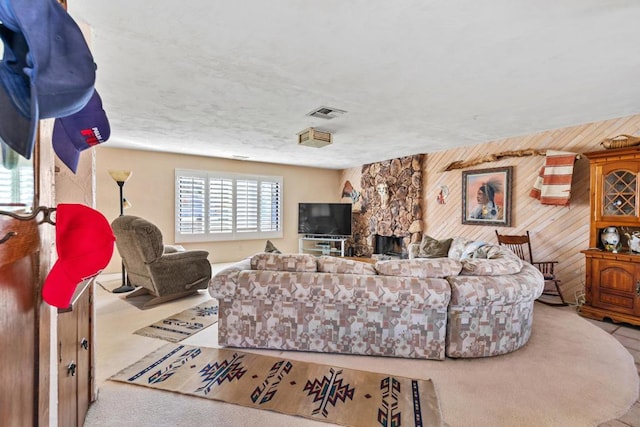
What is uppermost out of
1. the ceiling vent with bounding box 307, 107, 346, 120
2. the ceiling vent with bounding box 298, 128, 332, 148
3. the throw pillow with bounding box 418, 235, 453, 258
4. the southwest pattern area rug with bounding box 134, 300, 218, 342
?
the ceiling vent with bounding box 307, 107, 346, 120

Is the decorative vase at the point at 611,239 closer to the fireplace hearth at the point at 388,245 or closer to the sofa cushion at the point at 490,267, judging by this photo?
the sofa cushion at the point at 490,267

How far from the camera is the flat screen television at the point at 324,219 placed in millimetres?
7074

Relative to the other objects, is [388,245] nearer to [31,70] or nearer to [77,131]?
[77,131]

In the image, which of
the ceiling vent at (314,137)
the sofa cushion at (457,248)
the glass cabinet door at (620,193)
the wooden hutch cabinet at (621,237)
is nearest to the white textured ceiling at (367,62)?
the ceiling vent at (314,137)

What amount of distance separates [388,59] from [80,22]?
2.02 meters

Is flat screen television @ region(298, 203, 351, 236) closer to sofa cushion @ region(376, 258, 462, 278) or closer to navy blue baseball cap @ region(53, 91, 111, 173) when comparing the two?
sofa cushion @ region(376, 258, 462, 278)

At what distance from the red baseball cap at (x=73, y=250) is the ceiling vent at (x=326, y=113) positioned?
113 inches

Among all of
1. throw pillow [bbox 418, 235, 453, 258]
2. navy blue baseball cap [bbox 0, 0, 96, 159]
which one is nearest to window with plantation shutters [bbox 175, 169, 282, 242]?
throw pillow [bbox 418, 235, 453, 258]

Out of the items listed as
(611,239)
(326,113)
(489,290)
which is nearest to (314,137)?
(326,113)

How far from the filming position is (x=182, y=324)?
3.17 metres

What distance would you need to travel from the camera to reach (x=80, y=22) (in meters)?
1.78

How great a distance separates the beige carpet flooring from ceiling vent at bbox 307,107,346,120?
8.30 ft

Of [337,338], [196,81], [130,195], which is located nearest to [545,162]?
[337,338]

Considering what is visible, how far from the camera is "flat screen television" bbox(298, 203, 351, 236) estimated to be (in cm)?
707
